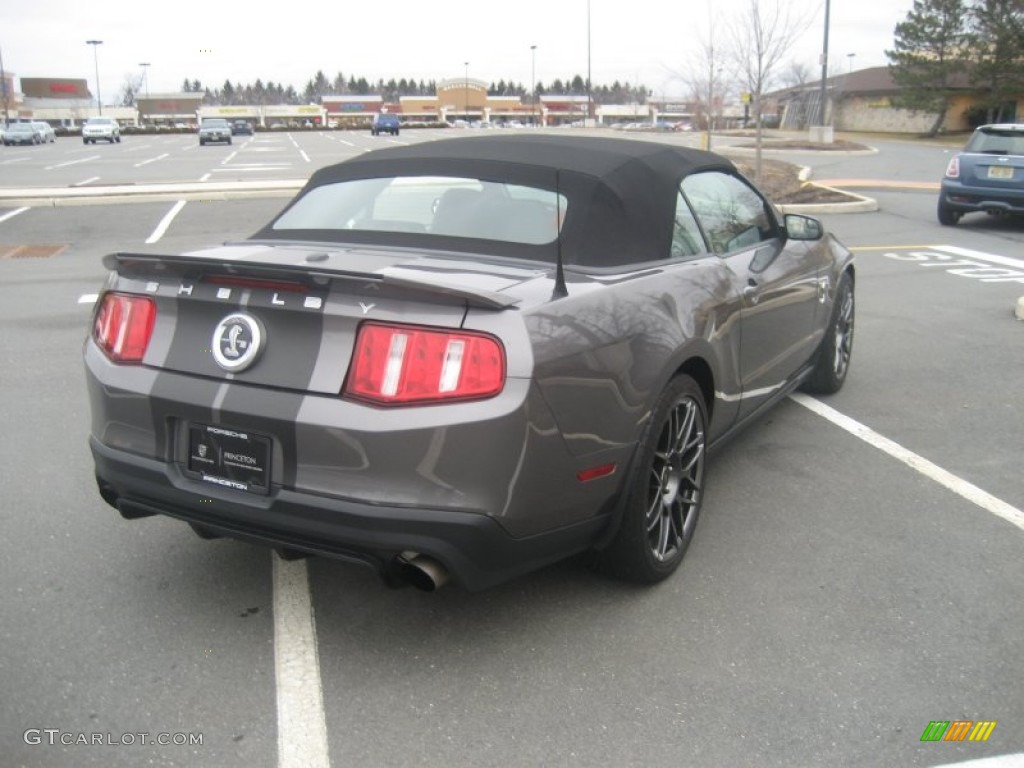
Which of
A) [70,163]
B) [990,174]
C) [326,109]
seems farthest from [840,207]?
[326,109]

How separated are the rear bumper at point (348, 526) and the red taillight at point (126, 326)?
0.33 meters

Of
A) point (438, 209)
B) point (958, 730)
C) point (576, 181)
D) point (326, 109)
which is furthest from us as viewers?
point (326, 109)

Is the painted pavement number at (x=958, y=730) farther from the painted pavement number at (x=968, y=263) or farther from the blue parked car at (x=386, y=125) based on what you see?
the blue parked car at (x=386, y=125)

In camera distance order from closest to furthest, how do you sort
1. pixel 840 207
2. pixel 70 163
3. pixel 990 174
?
pixel 990 174
pixel 840 207
pixel 70 163

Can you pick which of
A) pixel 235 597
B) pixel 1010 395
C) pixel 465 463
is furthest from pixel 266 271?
pixel 1010 395

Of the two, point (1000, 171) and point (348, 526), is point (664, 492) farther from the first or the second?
point (1000, 171)

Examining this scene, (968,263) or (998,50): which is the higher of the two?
(998,50)

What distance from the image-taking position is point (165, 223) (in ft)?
46.7

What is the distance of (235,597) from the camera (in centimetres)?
326

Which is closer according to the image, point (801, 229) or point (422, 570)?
point (422, 570)

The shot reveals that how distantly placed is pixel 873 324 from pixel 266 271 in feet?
20.7

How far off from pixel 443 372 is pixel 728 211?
7.41 feet

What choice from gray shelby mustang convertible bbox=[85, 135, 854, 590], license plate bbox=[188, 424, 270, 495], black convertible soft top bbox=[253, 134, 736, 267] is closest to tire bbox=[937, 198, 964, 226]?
black convertible soft top bbox=[253, 134, 736, 267]

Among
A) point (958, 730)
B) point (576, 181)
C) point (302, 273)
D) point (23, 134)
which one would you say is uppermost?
point (23, 134)
